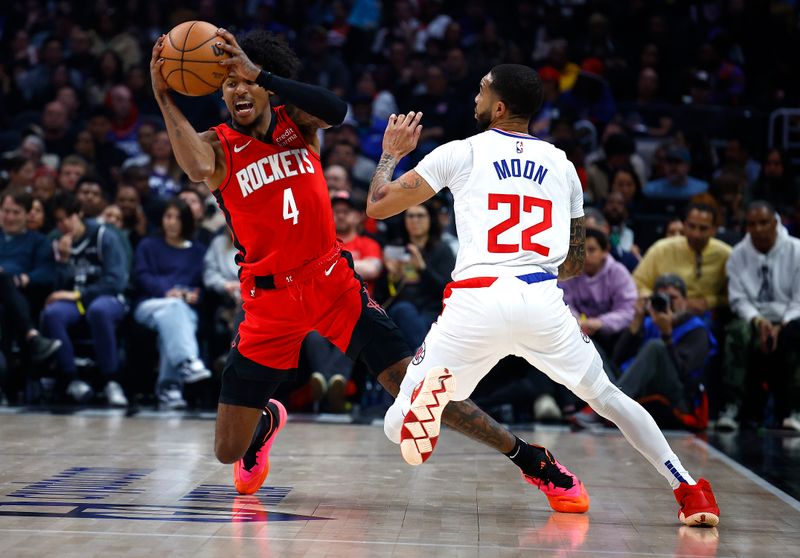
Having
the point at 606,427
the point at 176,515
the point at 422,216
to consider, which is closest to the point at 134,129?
the point at 422,216

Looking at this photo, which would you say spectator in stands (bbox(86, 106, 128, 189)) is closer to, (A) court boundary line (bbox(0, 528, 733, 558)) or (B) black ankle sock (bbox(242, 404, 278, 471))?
(B) black ankle sock (bbox(242, 404, 278, 471))

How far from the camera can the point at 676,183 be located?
11102mm

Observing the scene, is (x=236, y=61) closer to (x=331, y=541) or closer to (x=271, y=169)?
(x=271, y=169)

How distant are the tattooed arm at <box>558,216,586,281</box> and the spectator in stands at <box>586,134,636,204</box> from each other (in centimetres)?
632

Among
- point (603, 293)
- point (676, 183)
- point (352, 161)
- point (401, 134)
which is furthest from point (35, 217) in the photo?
point (401, 134)

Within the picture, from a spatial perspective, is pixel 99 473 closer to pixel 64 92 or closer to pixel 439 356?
pixel 439 356

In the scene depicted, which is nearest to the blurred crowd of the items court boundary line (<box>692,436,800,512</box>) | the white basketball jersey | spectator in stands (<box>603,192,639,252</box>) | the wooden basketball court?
spectator in stands (<box>603,192,639,252</box>)

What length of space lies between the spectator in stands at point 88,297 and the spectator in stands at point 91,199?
0.26 metres

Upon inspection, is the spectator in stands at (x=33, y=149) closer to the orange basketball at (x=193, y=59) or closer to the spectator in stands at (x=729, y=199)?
the spectator in stands at (x=729, y=199)

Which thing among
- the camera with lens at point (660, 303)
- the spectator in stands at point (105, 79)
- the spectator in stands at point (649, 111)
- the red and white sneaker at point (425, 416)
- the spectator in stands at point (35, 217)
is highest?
the spectator in stands at point (105, 79)

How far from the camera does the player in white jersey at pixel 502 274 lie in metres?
4.19

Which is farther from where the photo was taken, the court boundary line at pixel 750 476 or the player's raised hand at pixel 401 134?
the court boundary line at pixel 750 476

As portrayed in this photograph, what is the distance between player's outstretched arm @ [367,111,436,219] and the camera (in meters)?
4.35

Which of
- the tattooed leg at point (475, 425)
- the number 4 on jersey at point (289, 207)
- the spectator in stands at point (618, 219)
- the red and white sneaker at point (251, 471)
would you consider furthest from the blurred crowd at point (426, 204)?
the number 4 on jersey at point (289, 207)
